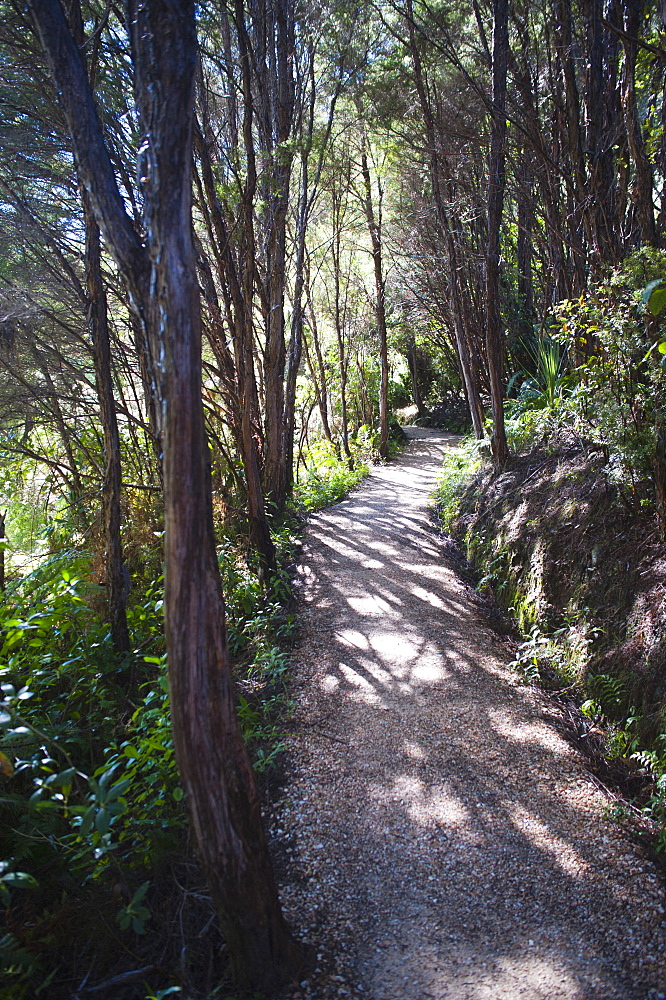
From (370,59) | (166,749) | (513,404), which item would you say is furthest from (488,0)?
(166,749)

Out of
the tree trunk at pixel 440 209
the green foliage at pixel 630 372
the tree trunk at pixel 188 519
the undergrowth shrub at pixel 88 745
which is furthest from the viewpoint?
the tree trunk at pixel 440 209

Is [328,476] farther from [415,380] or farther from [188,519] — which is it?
[415,380]

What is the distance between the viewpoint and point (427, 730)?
11.3ft

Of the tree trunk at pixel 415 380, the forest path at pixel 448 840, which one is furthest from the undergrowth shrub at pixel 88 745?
the tree trunk at pixel 415 380

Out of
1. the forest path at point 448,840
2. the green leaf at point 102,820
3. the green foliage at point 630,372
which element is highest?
the green foliage at point 630,372

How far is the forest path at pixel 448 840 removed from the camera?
6.90 feet

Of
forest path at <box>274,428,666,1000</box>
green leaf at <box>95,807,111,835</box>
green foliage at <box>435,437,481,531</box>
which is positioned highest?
green foliage at <box>435,437,481,531</box>

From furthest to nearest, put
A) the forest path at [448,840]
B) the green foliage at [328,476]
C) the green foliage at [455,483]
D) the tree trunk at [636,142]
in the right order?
the green foliage at [328,476]
the green foliage at [455,483]
the tree trunk at [636,142]
the forest path at [448,840]

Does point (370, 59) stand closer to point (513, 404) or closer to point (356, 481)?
point (513, 404)

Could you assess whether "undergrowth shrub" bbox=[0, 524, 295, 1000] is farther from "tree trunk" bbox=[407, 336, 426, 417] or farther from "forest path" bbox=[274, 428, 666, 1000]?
"tree trunk" bbox=[407, 336, 426, 417]

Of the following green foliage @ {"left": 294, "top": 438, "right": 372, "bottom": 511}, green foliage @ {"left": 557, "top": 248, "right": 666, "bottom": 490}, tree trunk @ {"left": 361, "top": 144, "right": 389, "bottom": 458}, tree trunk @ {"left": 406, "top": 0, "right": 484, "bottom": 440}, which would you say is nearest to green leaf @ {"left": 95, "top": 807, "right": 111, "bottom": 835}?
green foliage @ {"left": 557, "top": 248, "right": 666, "bottom": 490}

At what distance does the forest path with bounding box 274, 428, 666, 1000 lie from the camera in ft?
6.90

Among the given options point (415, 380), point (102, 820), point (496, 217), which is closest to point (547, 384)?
point (496, 217)

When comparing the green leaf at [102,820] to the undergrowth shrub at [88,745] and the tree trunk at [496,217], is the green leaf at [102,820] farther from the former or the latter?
the tree trunk at [496,217]
